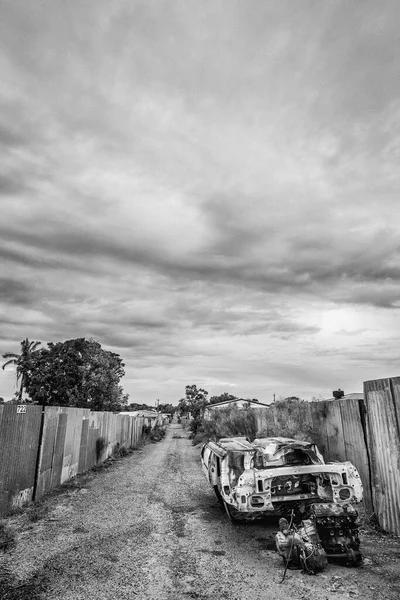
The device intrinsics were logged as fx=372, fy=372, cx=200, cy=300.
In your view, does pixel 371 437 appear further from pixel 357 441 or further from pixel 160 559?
pixel 160 559

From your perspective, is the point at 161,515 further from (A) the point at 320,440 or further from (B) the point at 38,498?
(A) the point at 320,440

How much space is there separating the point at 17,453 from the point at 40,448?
4.10 ft

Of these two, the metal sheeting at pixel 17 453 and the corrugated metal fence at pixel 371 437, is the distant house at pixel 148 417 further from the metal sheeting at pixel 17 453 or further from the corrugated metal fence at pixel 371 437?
the corrugated metal fence at pixel 371 437

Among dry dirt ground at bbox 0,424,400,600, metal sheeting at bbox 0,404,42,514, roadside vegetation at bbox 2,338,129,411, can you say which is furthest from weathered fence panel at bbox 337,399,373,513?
roadside vegetation at bbox 2,338,129,411

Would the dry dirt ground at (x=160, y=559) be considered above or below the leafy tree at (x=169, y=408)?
below

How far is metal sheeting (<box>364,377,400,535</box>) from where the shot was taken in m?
6.11

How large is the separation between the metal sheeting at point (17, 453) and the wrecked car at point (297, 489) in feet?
14.4

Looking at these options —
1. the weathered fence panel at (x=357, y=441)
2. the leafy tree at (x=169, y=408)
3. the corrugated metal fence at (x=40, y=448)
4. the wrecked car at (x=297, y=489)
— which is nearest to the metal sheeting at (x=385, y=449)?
the wrecked car at (x=297, y=489)

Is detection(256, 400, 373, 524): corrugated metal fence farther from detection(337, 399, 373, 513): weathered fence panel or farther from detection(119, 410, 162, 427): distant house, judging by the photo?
detection(119, 410, 162, 427): distant house

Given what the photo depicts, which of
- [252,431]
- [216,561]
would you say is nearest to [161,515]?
[216,561]

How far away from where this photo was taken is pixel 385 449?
6414mm

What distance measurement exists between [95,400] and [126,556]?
140 ft

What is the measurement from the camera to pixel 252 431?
1706 cm

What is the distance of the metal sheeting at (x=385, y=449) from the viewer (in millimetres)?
6105
